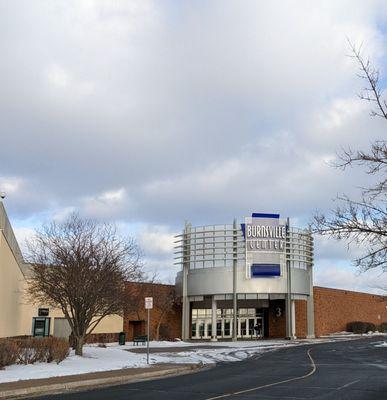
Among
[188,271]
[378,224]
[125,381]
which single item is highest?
[188,271]

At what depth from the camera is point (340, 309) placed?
6712 centimetres

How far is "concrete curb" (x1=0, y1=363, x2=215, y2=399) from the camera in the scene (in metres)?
14.1

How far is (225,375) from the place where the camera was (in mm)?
19734

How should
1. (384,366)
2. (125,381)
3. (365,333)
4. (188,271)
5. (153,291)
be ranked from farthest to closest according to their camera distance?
(365,333)
(188,271)
(153,291)
(384,366)
(125,381)

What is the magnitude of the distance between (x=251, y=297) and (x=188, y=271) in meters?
6.21

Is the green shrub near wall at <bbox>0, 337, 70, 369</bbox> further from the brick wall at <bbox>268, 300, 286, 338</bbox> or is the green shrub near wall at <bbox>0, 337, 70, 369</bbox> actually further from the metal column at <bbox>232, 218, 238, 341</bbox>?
the brick wall at <bbox>268, 300, 286, 338</bbox>

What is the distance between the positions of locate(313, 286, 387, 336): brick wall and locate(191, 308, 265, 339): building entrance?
264 inches

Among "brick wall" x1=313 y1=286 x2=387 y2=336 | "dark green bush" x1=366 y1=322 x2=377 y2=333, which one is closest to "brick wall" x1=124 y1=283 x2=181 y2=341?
"brick wall" x1=313 y1=286 x2=387 y2=336

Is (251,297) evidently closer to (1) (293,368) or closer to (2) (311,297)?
(2) (311,297)

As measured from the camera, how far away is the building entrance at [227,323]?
56.6 meters

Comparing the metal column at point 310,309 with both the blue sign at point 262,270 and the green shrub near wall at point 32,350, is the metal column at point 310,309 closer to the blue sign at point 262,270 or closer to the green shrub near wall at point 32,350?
the blue sign at point 262,270

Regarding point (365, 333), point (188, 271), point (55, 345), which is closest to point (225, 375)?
point (55, 345)

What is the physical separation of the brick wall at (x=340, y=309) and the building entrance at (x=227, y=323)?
670 cm

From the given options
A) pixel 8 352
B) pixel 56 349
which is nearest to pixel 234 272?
pixel 56 349
